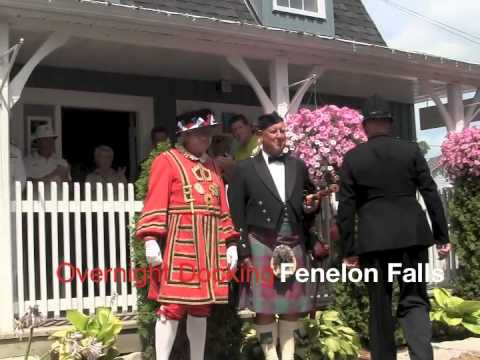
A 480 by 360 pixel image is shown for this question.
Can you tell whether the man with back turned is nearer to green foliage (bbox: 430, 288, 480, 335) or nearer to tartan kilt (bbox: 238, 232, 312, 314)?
tartan kilt (bbox: 238, 232, 312, 314)

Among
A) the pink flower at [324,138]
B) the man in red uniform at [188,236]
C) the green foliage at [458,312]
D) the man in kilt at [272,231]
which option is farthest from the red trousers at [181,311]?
the green foliage at [458,312]

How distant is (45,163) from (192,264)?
9.96ft

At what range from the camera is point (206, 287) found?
3922 mm

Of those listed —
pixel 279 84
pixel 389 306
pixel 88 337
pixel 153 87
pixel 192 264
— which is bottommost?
pixel 88 337

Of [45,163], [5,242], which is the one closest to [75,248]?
[5,242]

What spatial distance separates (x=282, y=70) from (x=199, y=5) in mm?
2062

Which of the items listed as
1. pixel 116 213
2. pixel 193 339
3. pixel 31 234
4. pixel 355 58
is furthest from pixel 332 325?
pixel 355 58

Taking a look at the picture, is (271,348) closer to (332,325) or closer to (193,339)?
(193,339)

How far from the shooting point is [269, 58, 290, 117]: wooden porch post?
6914mm

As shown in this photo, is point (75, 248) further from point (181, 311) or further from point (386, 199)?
point (386, 199)

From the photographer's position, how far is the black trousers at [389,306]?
392 centimetres

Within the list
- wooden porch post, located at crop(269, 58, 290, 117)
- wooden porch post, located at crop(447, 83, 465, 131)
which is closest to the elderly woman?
wooden porch post, located at crop(269, 58, 290, 117)

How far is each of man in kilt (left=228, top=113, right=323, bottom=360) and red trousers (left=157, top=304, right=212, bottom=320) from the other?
1.28 feet

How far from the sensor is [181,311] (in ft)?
13.0
